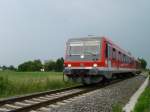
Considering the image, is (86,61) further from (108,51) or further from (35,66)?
(35,66)

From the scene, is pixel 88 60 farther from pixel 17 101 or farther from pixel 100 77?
pixel 17 101

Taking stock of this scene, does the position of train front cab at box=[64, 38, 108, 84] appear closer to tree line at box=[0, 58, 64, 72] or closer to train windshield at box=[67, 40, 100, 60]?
train windshield at box=[67, 40, 100, 60]

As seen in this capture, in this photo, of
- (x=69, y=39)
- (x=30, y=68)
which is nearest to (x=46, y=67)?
(x=30, y=68)

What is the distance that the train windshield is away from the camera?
19.9m

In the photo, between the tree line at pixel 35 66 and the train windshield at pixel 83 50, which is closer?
the train windshield at pixel 83 50

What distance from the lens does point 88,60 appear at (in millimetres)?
19734

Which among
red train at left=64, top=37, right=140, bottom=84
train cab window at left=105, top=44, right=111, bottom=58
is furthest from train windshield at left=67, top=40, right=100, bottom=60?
train cab window at left=105, top=44, right=111, bottom=58

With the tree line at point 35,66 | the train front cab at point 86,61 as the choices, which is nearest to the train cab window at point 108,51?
the train front cab at point 86,61

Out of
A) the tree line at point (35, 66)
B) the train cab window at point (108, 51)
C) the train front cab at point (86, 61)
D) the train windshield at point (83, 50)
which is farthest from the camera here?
the tree line at point (35, 66)

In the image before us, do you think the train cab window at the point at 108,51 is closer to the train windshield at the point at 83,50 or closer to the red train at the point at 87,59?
the red train at the point at 87,59

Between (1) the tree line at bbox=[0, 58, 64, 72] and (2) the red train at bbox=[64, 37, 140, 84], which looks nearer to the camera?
(2) the red train at bbox=[64, 37, 140, 84]

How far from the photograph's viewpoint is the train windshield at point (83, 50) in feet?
65.2

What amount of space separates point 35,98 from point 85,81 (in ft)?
24.0

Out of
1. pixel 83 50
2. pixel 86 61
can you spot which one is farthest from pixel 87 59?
pixel 83 50
